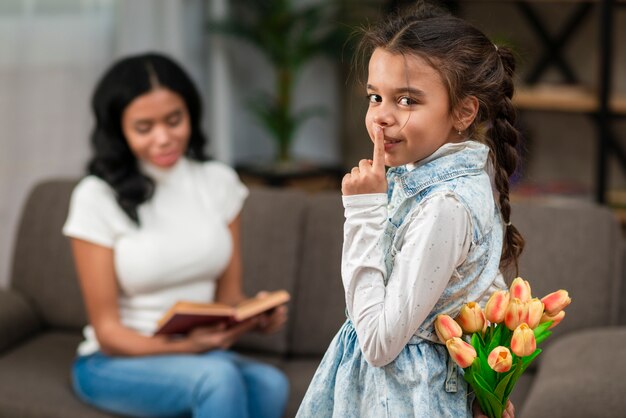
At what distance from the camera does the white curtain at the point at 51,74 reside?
2.94 metres

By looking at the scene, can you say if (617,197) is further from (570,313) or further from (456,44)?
(456,44)

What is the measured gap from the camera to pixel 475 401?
47.4 inches

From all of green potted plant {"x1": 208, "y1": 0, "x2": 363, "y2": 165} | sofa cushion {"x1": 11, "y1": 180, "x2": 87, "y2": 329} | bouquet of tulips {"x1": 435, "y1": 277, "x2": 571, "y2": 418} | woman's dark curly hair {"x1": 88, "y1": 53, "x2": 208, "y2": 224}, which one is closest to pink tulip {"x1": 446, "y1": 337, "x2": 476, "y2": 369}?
bouquet of tulips {"x1": 435, "y1": 277, "x2": 571, "y2": 418}

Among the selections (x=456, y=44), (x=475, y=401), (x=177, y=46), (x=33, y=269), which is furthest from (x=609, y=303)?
(x=177, y=46)

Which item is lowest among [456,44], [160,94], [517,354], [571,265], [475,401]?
[571,265]

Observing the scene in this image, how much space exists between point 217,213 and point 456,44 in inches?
47.6

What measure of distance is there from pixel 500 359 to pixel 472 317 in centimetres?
6

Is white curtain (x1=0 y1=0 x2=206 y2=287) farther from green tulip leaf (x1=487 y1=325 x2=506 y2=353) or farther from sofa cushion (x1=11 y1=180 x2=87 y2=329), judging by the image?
green tulip leaf (x1=487 y1=325 x2=506 y2=353)

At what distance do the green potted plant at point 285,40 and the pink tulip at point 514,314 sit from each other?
2.67 meters

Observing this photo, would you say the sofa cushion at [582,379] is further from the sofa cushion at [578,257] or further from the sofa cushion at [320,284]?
the sofa cushion at [320,284]

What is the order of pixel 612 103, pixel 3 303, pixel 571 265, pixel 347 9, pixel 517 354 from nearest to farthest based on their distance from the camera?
pixel 517 354, pixel 571 265, pixel 3 303, pixel 612 103, pixel 347 9

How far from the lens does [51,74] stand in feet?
10.2

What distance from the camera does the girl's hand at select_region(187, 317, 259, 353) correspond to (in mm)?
2051

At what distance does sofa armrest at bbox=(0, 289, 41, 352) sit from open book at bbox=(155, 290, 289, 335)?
605mm
